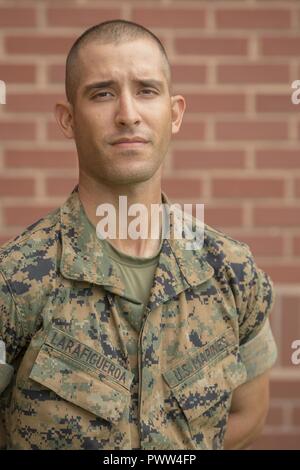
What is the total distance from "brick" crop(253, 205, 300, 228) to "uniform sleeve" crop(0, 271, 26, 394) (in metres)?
1.19

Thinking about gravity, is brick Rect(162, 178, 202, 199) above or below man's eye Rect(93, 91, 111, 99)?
below

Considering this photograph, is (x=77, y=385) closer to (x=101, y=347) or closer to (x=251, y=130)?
(x=101, y=347)

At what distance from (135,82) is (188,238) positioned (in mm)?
392

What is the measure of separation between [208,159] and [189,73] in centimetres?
29

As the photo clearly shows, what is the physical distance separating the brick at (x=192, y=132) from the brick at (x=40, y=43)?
455 millimetres

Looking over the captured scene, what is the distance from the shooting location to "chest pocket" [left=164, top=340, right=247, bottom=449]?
5.53ft

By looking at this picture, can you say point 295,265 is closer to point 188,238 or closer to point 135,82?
point 188,238

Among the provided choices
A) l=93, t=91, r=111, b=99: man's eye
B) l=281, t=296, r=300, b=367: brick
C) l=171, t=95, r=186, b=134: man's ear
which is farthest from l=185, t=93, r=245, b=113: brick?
l=93, t=91, r=111, b=99: man's eye

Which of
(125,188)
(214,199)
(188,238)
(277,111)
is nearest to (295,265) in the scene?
(214,199)

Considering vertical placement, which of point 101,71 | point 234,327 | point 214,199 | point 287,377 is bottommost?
point 287,377

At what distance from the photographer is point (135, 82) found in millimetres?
1628

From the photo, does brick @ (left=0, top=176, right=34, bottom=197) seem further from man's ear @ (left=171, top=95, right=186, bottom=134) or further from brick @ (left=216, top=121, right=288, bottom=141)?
man's ear @ (left=171, top=95, right=186, bottom=134)

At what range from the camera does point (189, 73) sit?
258 cm

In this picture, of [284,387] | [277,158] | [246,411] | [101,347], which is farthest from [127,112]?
[284,387]
